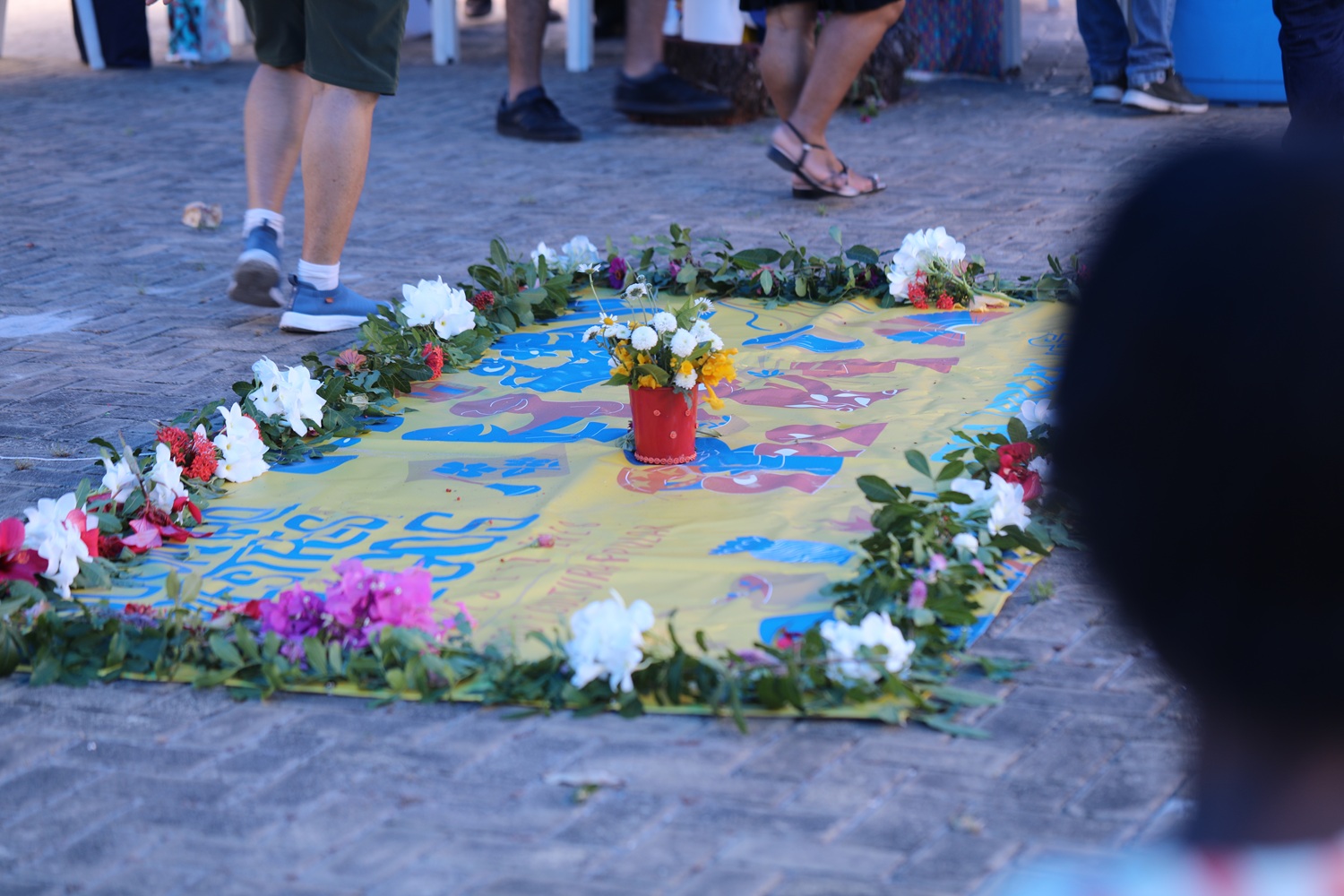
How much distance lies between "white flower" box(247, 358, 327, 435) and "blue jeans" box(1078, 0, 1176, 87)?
4982 millimetres

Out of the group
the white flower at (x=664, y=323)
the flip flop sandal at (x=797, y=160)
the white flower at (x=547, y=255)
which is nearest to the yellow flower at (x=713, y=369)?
the white flower at (x=664, y=323)

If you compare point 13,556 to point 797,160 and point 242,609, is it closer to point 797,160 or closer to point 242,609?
point 242,609

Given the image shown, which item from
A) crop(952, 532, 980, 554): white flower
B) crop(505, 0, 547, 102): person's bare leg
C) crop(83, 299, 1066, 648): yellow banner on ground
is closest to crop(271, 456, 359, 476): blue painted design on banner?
crop(83, 299, 1066, 648): yellow banner on ground

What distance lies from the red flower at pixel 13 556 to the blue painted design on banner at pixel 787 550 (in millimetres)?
1140

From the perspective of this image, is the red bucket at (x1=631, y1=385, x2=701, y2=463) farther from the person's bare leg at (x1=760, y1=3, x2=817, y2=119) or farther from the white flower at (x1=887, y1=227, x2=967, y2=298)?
the person's bare leg at (x1=760, y1=3, x2=817, y2=119)

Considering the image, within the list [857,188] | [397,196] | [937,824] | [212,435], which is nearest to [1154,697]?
[937,824]

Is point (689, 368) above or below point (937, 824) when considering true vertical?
above

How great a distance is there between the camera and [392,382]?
340 cm

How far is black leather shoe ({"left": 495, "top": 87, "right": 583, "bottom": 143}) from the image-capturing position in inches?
259

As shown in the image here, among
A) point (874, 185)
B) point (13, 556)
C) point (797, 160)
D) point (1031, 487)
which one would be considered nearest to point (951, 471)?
point (1031, 487)

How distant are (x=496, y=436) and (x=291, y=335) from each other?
3.46 feet

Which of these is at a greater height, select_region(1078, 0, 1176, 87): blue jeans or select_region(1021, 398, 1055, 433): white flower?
select_region(1078, 0, 1176, 87): blue jeans

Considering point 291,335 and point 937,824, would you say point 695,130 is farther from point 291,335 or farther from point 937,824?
point 937,824

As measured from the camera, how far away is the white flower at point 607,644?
1967mm
